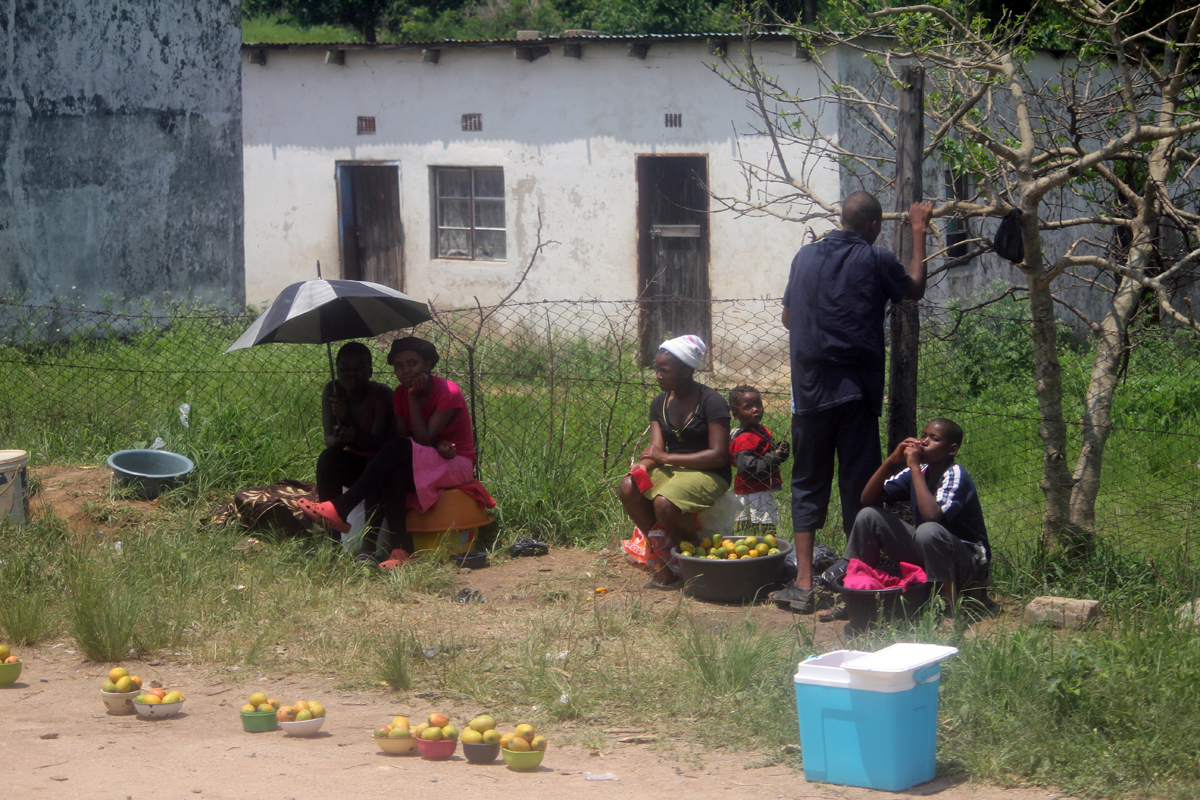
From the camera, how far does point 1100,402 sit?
527 centimetres

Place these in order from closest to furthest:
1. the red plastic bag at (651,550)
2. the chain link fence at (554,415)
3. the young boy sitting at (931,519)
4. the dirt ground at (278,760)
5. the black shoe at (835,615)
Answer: the dirt ground at (278,760) < the young boy sitting at (931,519) < the black shoe at (835,615) < the red plastic bag at (651,550) < the chain link fence at (554,415)

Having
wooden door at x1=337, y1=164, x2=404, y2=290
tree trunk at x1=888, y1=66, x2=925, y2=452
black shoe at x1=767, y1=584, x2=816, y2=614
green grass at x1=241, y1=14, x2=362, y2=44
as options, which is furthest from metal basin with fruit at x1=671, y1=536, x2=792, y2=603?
green grass at x1=241, y1=14, x2=362, y2=44

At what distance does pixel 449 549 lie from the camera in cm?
609

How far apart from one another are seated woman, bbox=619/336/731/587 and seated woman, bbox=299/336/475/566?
1.05 m

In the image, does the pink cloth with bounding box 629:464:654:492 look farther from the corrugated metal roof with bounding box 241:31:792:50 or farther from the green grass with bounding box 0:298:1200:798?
the corrugated metal roof with bounding box 241:31:792:50

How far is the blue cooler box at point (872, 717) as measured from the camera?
325 cm

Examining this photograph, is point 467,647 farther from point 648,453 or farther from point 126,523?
point 126,523

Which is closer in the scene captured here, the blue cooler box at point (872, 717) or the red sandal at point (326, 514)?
the blue cooler box at point (872, 717)

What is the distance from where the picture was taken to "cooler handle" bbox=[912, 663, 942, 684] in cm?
327

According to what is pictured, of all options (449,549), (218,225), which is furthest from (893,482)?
(218,225)

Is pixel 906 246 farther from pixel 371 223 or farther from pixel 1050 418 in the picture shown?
pixel 371 223

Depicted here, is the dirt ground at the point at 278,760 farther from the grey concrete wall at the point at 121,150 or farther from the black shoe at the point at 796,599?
the grey concrete wall at the point at 121,150

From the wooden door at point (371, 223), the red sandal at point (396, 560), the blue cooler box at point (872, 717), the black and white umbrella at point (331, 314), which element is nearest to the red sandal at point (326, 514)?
the red sandal at point (396, 560)

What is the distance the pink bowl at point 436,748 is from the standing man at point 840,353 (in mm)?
1977
